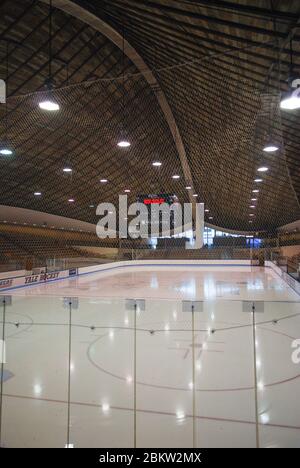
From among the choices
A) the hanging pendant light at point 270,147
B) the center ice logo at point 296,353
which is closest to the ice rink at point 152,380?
the center ice logo at point 296,353

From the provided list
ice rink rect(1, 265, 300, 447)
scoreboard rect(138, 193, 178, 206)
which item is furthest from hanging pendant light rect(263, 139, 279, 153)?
scoreboard rect(138, 193, 178, 206)

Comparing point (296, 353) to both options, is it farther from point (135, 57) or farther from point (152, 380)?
point (135, 57)

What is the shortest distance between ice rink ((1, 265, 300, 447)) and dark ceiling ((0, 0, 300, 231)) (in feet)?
17.4

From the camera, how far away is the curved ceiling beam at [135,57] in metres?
7.85

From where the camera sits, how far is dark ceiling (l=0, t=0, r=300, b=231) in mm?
6895

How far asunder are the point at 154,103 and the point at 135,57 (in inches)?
184

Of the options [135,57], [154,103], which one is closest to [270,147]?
[135,57]

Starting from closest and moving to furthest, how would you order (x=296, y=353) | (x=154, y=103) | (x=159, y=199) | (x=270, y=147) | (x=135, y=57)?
1. (x=296, y=353)
2. (x=270, y=147)
3. (x=135, y=57)
4. (x=154, y=103)
5. (x=159, y=199)

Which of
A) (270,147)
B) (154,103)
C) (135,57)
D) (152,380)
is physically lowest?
(152,380)

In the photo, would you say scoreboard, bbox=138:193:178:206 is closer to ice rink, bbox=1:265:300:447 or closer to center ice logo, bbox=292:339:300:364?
ice rink, bbox=1:265:300:447

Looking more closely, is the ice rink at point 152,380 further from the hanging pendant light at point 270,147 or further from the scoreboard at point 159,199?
the scoreboard at point 159,199

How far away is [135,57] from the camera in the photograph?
11125 millimetres
